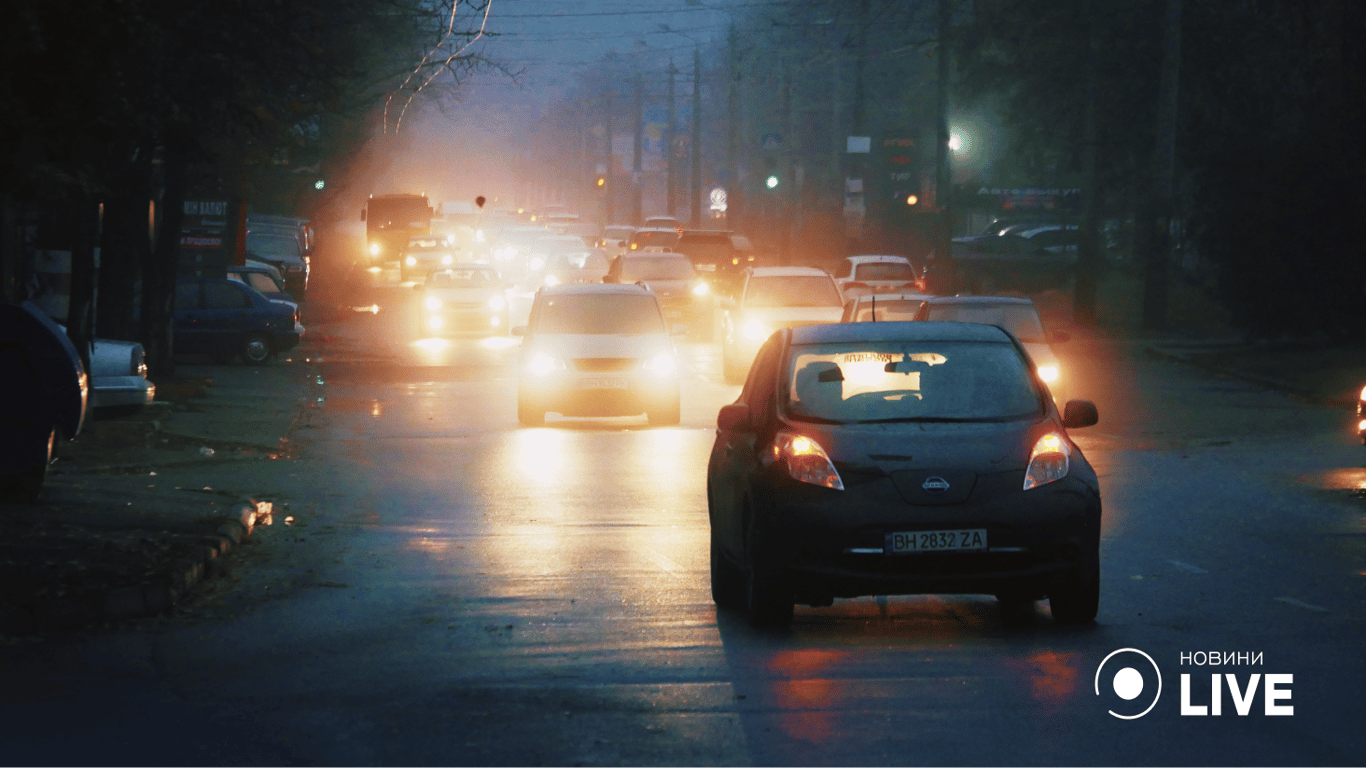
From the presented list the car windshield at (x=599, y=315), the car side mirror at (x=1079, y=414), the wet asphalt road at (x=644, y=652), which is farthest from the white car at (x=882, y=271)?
the car side mirror at (x=1079, y=414)

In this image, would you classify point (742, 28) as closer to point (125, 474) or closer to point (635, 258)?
point (635, 258)

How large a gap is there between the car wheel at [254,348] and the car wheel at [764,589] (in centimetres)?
2530

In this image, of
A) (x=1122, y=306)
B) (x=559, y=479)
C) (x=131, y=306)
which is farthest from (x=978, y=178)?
(x=559, y=479)

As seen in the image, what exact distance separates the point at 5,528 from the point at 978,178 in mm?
83474

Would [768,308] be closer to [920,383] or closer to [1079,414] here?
[1079,414]

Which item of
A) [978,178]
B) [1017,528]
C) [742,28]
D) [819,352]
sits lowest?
[1017,528]

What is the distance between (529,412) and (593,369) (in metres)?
0.96

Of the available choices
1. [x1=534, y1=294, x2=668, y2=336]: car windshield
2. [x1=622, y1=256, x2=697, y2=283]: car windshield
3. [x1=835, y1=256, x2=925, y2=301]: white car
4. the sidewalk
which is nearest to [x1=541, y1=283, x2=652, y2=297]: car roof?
[x1=534, y1=294, x2=668, y2=336]: car windshield

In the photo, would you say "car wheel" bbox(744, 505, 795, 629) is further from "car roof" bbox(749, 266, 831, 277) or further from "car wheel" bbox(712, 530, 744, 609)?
"car roof" bbox(749, 266, 831, 277)

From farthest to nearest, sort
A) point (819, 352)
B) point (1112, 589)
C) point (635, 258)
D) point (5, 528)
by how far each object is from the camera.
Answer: point (635, 258), point (5, 528), point (1112, 589), point (819, 352)

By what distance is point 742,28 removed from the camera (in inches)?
5487

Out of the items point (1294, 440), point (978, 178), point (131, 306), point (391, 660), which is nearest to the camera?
point (391, 660)

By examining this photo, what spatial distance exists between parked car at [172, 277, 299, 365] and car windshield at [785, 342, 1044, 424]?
2484cm

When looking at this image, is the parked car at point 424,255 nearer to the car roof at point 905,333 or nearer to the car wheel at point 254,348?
the car wheel at point 254,348
